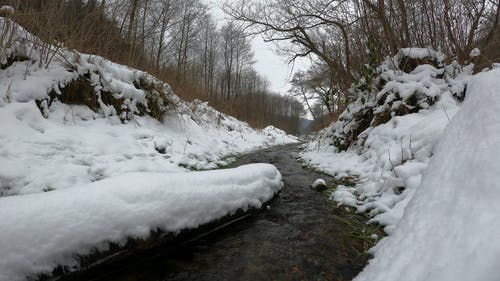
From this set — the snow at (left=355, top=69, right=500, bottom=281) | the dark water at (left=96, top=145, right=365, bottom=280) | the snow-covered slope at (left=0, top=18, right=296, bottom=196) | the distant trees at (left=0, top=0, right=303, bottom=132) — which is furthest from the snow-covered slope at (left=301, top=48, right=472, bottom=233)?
the distant trees at (left=0, top=0, right=303, bottom=132)

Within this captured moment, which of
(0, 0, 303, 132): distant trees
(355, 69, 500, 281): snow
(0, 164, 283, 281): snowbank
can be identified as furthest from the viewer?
(0, 0, 303, 132): distant trees

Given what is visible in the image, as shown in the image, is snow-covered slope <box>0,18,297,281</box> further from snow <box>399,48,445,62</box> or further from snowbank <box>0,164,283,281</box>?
snow <box>399,48,445,62</box>

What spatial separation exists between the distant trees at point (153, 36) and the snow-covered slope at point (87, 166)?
0.40 meters

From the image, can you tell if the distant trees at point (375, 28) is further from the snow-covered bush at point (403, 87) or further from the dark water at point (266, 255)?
the dark water at point (266, 255)

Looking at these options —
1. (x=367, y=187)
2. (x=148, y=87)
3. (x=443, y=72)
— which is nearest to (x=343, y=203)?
(x=367, y=187)

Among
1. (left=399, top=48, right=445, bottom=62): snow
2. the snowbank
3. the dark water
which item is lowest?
the dark water

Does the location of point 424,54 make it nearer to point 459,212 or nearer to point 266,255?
point 459,212

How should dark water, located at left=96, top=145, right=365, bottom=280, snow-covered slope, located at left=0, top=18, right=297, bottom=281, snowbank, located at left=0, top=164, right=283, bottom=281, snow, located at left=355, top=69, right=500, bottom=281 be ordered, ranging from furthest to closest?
1. dark water, located at left=96, top=145, right=365, bottom=280
2. snow-covered slope, located at left=0, top=18, right=297, bottom=281
3. snowbank, located at left=0, top=164, right=283, bottom=281
4. snow, located at left=355, top=69, right=500, bottom=281

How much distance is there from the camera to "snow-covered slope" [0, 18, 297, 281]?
47.6 inches

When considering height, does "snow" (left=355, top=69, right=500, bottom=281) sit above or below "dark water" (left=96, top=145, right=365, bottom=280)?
above

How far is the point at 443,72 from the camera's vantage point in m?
3.67

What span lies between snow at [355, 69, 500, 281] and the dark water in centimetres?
29

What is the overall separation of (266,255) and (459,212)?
1.15 metres

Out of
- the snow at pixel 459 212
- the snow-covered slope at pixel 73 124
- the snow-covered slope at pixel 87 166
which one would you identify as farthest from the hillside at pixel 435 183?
the snow-covered slope at pixel 73 124
